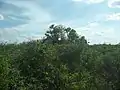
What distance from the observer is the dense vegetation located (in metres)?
22.2

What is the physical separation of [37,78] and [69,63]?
203 inches

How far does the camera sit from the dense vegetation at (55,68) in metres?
22.2

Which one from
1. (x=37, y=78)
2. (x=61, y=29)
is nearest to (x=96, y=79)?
(x=37, y=78)

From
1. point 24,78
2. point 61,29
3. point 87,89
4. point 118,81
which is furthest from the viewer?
point 61,29

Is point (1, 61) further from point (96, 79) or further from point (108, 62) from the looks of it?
point (108, 62)

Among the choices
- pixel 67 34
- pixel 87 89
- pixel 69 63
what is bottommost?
pixel 87 89

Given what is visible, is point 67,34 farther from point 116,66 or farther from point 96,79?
point 96,79

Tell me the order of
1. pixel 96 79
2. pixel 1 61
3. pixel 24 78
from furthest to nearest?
pixel 96 79, pixel 24 78, pixel 1 61

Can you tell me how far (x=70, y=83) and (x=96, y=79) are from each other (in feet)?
12.6

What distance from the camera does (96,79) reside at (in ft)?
91.6

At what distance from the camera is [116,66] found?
31.8 m

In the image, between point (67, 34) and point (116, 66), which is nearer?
point (116, 66)

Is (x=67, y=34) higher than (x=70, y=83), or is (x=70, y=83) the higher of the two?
(x=67, y=34)

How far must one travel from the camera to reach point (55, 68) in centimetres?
2498
